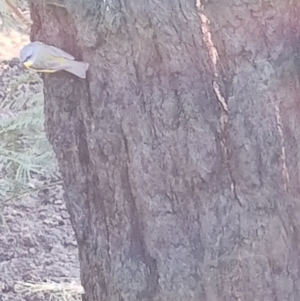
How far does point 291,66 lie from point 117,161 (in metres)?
0.27

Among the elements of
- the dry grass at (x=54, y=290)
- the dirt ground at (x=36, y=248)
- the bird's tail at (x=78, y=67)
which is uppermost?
the bird's tail at (x=78, y=67)

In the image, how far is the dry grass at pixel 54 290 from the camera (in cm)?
203

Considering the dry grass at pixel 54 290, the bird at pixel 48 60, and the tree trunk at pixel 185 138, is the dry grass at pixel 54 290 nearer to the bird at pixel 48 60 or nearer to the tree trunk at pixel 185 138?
the tree trunk at pixel 185 138

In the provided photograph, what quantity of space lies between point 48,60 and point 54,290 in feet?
4.24

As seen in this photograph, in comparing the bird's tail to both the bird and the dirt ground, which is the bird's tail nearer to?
the bird

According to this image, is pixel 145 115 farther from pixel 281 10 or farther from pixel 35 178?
pixel 35 178

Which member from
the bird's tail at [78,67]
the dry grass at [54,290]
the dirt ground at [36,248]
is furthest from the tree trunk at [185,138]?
the dirt ground at [36,248]

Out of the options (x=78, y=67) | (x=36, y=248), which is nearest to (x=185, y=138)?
(x=78, y=67)

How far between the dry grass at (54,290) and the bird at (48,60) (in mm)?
836

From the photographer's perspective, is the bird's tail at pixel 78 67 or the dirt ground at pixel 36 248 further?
the dirt ground at pixel 36 248

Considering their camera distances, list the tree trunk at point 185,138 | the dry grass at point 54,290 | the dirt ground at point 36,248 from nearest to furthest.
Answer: the tree trunk at point 185,138, the dry grass at point 54,290, the dirt ground at point 36,248

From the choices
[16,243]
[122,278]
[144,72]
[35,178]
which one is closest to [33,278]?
[16,243]

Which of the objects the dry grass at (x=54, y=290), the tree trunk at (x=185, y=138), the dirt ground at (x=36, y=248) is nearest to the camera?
the tree trunk at (x=185, y=138)

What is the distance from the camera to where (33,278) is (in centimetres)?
261
